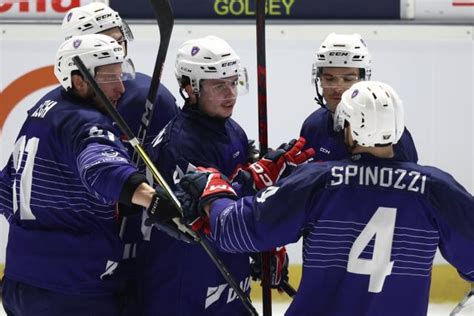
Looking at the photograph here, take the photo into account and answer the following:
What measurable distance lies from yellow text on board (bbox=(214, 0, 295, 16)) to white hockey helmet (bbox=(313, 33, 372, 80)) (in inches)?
71.9

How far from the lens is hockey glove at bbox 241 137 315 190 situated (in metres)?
3.17

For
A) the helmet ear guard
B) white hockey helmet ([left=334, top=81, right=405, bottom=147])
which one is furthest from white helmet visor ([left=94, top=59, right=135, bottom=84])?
white hockey helmet ([left=334, top=81, right=405, bottom=147])

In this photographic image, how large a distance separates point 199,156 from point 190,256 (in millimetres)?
305

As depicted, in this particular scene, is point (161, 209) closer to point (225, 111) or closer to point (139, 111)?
point (225, 111)

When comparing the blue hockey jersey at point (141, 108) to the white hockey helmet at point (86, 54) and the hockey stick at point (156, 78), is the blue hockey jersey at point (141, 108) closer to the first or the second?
the hockey stick at point (156, 78)

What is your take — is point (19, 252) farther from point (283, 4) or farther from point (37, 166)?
point (283, 4)

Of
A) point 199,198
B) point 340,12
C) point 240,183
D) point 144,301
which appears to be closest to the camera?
point 199,198

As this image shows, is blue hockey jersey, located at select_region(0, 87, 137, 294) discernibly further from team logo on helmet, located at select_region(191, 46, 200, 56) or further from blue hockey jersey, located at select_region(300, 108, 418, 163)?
blue hockey jersey, located at select_region(300, 108, 418, 163)

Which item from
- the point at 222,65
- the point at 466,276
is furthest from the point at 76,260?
the point at 466,276

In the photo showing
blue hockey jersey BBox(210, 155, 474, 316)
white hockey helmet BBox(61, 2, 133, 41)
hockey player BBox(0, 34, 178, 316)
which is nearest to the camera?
blue hockey jersey BBox(210, 155, 474, 316)

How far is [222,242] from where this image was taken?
2895 millimetres

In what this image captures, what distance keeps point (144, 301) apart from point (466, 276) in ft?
3.37

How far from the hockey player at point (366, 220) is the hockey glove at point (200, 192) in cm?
12

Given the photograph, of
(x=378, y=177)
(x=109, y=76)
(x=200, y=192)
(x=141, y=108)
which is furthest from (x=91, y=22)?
(x=378, y=177)
